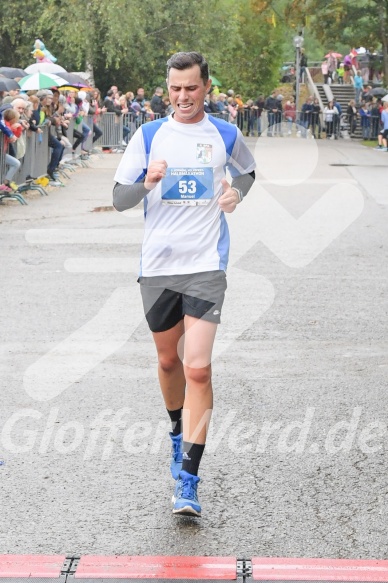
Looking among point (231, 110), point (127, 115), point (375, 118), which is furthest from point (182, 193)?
point (375, 118)

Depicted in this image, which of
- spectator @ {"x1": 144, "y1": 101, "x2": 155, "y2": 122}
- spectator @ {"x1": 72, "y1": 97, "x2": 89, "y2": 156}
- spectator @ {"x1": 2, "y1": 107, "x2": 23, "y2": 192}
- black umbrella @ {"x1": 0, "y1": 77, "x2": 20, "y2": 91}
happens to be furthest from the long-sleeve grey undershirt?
spectator @ {"x1": 144, "y1": 101, "x2": 155, "y2": 122}

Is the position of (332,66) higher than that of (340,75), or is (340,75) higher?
(332,66)

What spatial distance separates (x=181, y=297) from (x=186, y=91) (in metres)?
0.88

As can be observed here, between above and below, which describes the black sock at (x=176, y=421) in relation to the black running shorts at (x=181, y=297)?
below

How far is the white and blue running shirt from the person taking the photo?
5012mm

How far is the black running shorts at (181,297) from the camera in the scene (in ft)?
16.6

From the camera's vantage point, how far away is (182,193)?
16.5ft

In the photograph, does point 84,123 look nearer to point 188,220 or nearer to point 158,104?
point 158,104

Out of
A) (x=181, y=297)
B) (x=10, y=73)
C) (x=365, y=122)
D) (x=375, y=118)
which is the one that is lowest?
(x=365, y=122)

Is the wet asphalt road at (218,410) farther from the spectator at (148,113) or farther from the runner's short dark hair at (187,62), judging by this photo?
the spectator at (148,113)

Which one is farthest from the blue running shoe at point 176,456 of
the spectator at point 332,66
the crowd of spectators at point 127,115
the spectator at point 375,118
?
the spectator at point 332,66

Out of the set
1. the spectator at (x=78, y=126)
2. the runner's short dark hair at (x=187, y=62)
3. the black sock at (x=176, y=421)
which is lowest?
the spectator at (x=78, y=126)

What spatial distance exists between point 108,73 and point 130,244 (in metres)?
40.7

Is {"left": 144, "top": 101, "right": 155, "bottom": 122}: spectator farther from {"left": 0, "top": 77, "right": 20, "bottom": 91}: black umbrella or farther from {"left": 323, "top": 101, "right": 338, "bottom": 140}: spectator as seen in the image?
{"left": 323, "top": 101, "right": 338, "bottom": 140}: spectator
